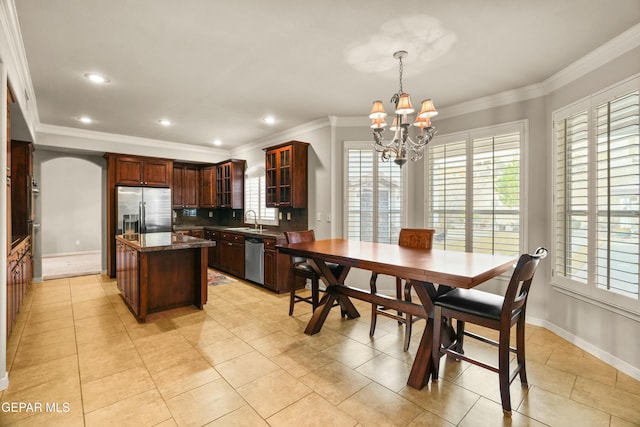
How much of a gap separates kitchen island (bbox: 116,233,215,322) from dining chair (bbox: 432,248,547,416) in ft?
8.84

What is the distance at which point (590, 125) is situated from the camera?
9.21ft

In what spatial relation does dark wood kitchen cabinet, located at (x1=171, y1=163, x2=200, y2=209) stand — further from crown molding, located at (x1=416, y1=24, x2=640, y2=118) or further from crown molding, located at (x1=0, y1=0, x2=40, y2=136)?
crown molding, located at (x1=416, y1=24, x2=640, y2=118)

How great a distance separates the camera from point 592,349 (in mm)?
2770

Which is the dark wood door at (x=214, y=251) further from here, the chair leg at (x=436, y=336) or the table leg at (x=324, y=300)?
the chair leg at (x=436, y=336)

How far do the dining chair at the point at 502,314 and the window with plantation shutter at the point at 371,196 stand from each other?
7.03 feet

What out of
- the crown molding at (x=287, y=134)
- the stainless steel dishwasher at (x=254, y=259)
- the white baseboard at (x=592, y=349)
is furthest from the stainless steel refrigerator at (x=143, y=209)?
the white baseboard at (x=592, y=349)

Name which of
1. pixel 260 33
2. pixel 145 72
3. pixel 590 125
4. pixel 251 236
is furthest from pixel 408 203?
pixel 145 72

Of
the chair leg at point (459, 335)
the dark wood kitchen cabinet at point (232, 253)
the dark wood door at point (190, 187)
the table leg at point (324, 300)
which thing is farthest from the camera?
the dark wood door at point (190, 187)

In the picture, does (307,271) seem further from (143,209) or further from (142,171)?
(142,171)

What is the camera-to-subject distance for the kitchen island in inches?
136

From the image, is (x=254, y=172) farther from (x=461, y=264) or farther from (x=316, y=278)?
(x=461, y=264)

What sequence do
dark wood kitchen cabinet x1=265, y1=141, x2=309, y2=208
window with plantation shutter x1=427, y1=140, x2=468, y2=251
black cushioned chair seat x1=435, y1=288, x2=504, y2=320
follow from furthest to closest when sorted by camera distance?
dark wood kitchen cabinet x1=265, y1=141, x2=309, y2=208, window with plantation shutter x1=427, y1=140, x2=468, y2=251, black cushioned chair seat x1=435, y1=288, x2=504, y2=320

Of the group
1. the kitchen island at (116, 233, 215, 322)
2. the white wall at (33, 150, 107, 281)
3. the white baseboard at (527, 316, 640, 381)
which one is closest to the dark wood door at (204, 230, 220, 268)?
the kitchen island at (116, 233, 215, 322)

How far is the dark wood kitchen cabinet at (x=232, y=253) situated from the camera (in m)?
5.48
